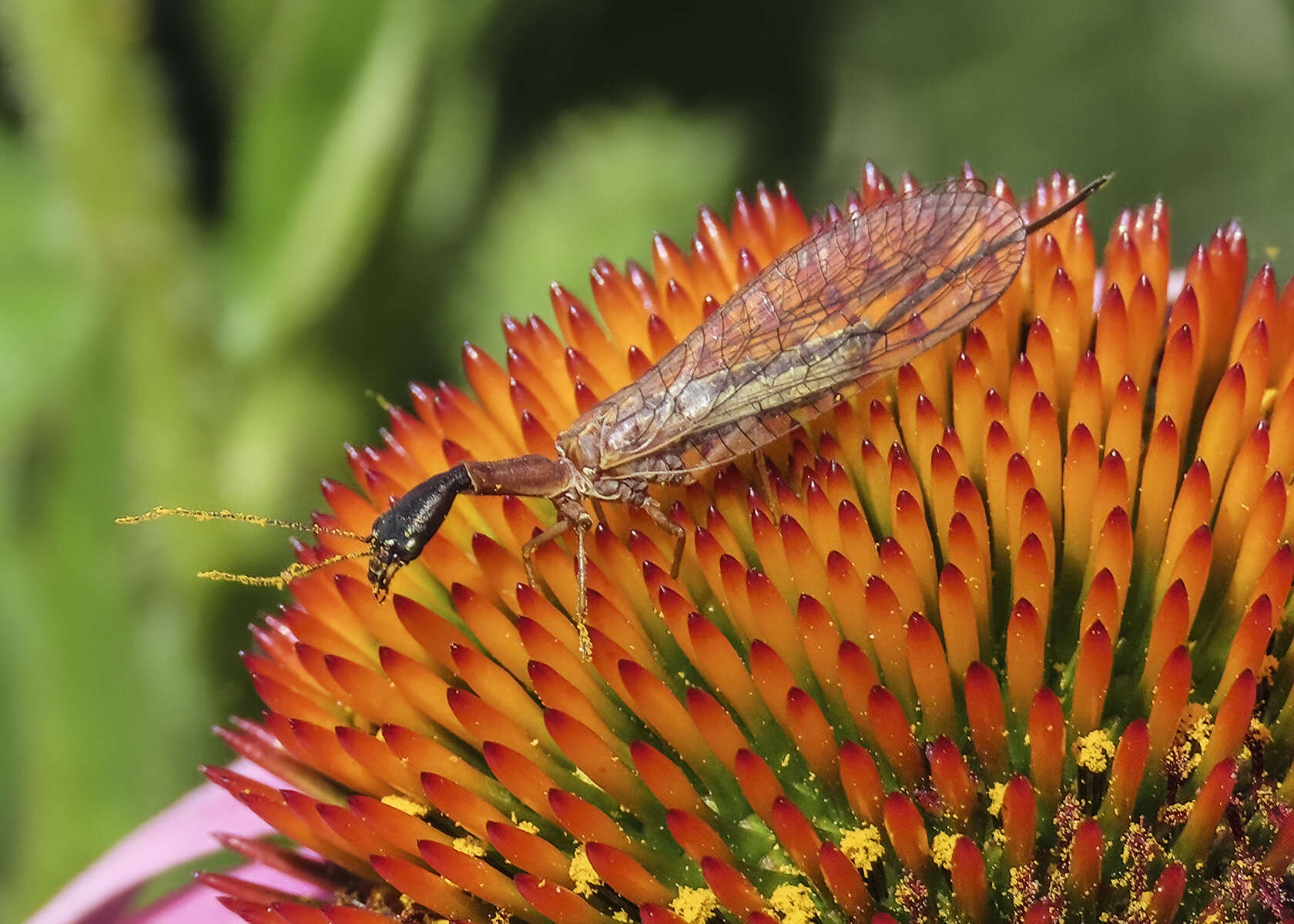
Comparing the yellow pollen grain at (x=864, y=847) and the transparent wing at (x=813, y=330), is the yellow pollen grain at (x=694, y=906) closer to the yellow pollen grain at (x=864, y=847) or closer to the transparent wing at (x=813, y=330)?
the yellow pollen grain at (x=864, y=847)

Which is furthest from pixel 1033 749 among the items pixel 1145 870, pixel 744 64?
pixel 744 64

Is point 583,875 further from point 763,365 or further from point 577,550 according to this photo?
point 763,365

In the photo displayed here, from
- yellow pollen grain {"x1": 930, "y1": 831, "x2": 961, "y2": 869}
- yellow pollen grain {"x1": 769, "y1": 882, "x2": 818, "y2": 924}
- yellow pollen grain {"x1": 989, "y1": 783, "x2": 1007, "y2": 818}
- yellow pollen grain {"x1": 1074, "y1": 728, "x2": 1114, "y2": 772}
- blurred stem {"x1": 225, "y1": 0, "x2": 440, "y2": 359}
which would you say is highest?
blurred stem {"x1": 225, "y1": 0, "x2": 440, "y2": 359}

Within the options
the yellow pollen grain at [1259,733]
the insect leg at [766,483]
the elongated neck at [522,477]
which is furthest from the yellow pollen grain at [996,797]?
the elongated neck at [522,477]

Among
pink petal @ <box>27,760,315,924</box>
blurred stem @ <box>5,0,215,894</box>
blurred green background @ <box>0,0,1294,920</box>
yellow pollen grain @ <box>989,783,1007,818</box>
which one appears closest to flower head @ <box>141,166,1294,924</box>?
yellow pollen grain @ <box>989,783,1007,818</box>

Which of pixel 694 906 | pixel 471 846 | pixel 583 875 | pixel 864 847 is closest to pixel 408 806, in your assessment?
pixel 471 846

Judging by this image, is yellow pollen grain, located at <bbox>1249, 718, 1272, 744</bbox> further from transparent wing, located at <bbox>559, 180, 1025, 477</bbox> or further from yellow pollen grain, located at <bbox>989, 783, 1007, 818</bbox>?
transparent wing, located at <bbox>559, 180, 1025, 477</bbox>
